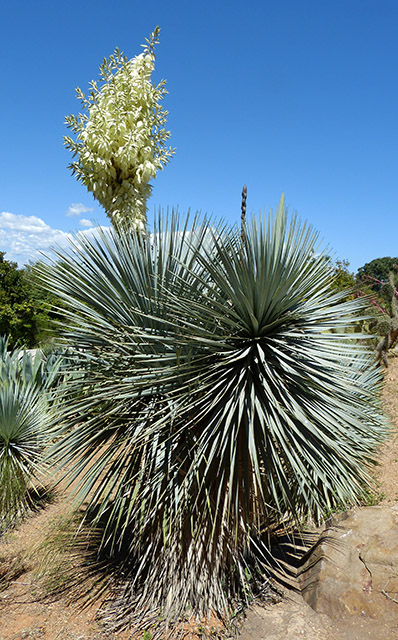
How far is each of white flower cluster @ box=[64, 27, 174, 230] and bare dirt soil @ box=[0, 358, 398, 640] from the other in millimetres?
3848

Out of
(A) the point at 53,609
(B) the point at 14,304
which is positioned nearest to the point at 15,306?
(B) the point at 14,304

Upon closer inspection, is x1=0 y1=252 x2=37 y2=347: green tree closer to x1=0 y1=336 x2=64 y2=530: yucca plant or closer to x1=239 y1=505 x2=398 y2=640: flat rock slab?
x1=0 y1=336 x2=64 y2=530: yucca plant

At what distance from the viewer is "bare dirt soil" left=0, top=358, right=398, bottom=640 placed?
3.45 meters

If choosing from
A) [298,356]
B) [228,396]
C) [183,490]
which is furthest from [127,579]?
[298,356]

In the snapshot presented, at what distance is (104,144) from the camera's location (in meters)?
5.28

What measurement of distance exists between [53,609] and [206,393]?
8.82ft

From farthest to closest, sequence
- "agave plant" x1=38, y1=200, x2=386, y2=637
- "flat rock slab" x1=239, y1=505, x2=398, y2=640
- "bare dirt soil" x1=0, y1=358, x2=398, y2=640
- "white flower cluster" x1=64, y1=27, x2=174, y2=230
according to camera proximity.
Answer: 1. "white flower cluster" x1=64, y1=27, x2=174, y2=230
2. "bare dirt soil" x1=0, y1=358, x2=398, y2=640
3. "flat rock slab" x1=239, y1=505, x2=398, y2=640
4. "agave plant" x1=38, y1=200, x2=386, y2=637

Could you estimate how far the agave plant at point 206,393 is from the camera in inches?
124

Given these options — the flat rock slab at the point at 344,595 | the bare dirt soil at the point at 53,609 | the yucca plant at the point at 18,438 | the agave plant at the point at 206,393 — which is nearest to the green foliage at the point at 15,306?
the yucca plant at the point at 18,438

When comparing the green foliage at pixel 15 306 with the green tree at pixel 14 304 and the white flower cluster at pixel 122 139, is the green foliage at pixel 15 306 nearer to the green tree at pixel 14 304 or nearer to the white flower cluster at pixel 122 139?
the green tree at pixel 14 304

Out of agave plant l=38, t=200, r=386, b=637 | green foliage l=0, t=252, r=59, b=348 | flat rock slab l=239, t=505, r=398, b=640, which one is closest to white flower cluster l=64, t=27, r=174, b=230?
agave plant l=38, t=200, r=386, b=637

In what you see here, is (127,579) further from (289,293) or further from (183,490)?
(289,293)

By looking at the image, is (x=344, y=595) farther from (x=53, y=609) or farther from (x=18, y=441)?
(x=18, y=441)

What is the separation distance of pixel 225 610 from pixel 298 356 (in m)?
2.15
